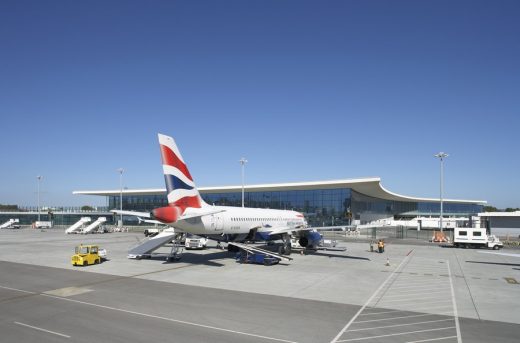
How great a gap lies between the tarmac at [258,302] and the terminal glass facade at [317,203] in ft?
160

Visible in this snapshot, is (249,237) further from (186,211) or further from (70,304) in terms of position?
(70,304)

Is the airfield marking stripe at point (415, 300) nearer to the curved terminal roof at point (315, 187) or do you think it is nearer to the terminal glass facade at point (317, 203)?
the terminal glass facade at point (317, 203)

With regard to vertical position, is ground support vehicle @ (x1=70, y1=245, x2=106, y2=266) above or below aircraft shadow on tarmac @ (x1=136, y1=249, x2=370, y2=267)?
above

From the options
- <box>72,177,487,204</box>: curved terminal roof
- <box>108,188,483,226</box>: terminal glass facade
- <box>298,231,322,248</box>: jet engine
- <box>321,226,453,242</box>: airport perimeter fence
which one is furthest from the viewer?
<box>108,188,483,226</box>: terminal glass facade

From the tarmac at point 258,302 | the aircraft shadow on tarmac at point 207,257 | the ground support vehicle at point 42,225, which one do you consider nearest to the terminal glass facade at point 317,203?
the ground support vehicle at point 42,225

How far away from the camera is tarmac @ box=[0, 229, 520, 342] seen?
1421 cm

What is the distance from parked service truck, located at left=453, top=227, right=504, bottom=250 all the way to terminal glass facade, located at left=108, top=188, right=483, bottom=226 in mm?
25300

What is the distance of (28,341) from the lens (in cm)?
1315

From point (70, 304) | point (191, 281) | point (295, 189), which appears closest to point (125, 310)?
point (70, 304)

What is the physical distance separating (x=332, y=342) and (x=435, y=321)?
531 centimetres

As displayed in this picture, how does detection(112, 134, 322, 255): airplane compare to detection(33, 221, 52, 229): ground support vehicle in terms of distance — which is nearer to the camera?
detection(112, 134, 322, 255): airplane

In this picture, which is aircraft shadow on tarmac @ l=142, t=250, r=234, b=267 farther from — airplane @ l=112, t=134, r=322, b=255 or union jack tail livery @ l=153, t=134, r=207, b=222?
union jack tail livery @ l=153, t=134, r=207, b=222

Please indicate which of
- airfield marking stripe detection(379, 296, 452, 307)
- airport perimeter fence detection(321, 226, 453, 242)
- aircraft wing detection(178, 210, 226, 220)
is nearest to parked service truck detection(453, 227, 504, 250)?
airport perimeter fence detection(321, 226, 453, 242)

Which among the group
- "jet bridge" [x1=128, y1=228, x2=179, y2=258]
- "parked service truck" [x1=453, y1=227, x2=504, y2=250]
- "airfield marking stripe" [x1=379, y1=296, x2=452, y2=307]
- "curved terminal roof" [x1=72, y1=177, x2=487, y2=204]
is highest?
"curved terminal roof" [x1=72, y1=177, x2=487, y2=204]
